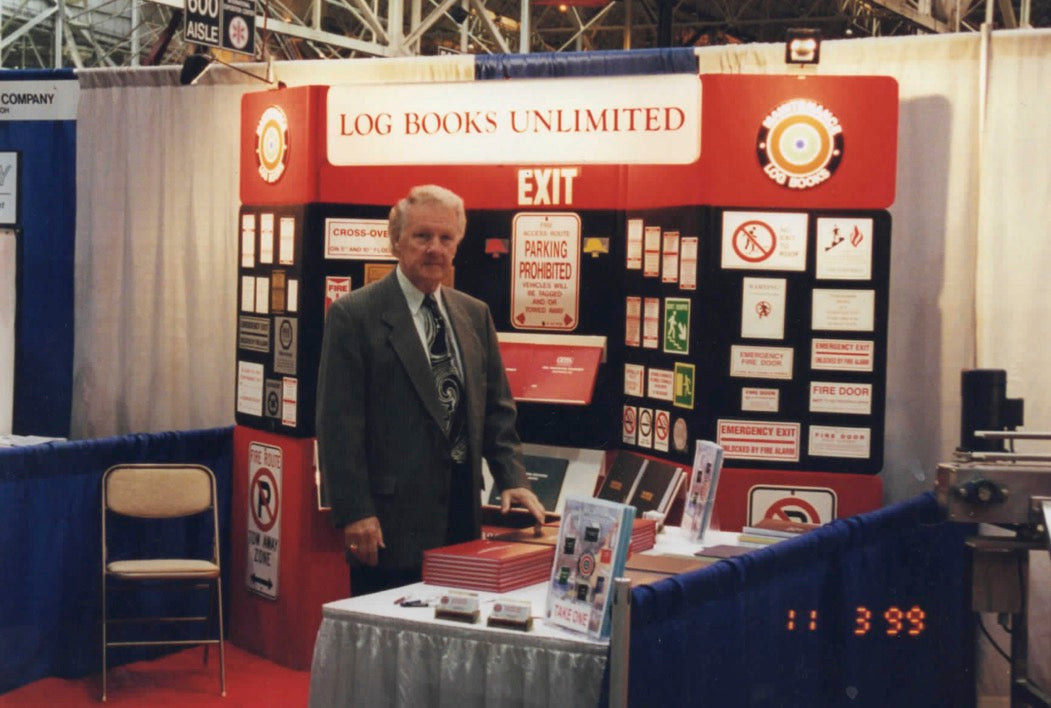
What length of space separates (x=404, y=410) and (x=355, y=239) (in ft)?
7.78

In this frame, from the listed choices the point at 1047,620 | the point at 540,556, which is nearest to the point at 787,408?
the point at 1047,620

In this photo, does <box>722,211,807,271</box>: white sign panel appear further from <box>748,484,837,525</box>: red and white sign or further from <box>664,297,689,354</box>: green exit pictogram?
<box>748,484,837,525</box>: red and white sign

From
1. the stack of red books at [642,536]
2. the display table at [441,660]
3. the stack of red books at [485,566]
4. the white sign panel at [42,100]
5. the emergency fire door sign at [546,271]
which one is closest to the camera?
the display table at [441,660]

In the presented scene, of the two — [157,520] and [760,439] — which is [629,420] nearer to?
[760,439]

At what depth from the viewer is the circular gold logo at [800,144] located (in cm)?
496

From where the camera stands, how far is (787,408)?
5.06 meters

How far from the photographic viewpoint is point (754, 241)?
16.6 feet

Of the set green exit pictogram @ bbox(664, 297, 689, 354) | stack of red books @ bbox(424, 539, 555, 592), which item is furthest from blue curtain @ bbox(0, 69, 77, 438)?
stack of red books @ bbox(424, 539, 555, 592)

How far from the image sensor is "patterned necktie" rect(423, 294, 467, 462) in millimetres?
3547

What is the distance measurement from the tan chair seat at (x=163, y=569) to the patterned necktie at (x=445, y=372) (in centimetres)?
229

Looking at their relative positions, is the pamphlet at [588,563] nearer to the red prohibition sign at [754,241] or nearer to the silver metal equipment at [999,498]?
the silver metal equipment at [999,498]

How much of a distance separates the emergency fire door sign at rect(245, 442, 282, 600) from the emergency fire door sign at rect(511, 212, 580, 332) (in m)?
1.26

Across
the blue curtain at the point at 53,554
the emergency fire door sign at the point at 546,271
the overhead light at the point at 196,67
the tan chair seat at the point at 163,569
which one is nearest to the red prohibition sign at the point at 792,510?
the emergency fire door sign at the point at 546,271

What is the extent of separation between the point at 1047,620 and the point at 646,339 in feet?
6.32
